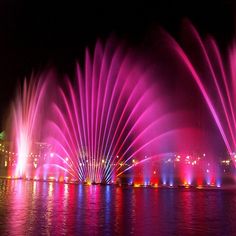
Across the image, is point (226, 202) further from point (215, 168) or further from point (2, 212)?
point (215, 168)

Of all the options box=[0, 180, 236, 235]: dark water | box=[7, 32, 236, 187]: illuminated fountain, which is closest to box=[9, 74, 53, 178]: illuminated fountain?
box=[7, 32, 236, 187]: illuminated fountain

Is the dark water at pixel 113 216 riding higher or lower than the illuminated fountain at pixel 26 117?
lower

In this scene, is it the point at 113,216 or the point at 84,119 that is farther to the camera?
the point at 84,119

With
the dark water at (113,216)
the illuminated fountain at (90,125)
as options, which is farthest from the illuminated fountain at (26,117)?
the dark water at (113,216)

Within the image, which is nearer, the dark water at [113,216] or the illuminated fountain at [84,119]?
the dark water at [113,216]

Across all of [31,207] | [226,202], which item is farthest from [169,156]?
[31,207]

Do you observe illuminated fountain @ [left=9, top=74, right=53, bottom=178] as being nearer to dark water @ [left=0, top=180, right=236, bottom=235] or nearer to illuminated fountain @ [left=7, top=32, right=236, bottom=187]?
illuminated fountain @ [left=7, top=32, right=236, bottom=187]

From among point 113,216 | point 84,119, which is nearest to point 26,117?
point 84,119

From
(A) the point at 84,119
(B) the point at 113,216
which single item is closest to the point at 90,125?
(A) the point at 84,119

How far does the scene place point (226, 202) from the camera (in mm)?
20047

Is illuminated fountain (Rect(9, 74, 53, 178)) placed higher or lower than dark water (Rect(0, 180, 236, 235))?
higher

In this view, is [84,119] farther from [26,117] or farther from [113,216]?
[113,216]

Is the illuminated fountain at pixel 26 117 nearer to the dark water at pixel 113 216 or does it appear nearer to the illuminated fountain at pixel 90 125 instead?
the illuminated fountain at pixel 90 125

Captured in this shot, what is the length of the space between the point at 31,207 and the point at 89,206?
7.09ft
